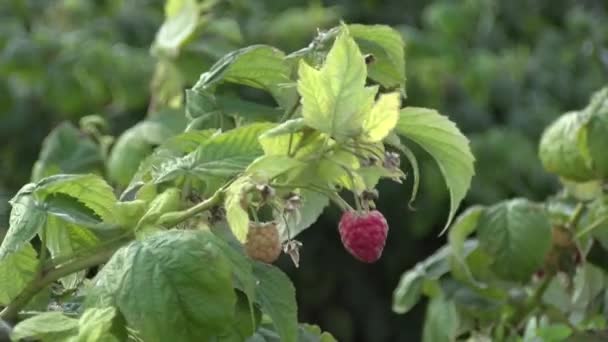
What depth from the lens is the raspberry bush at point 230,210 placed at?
3.14ft

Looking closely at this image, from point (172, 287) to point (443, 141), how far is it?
0.77ft

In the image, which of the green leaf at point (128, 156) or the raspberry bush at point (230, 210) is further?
the green leaf at point (128, 156)

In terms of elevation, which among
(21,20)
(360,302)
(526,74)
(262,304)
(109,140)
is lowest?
(360,302)

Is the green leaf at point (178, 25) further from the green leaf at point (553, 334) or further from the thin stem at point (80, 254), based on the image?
the thin stem at point (80, 254)

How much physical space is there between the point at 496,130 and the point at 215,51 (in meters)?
2.14

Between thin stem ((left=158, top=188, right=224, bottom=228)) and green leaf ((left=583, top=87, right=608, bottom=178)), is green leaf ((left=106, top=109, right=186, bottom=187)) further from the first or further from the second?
thin stem ((left=158, top=188, right=224, bottom=228))

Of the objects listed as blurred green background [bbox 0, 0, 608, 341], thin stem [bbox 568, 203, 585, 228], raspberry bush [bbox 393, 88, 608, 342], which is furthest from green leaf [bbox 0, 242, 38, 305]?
blurred green background [bbox 0, 0, 608, 341]

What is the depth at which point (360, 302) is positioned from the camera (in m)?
4.02

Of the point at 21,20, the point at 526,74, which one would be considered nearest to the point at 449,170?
the point at 21,20

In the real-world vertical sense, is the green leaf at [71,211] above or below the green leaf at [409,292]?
above

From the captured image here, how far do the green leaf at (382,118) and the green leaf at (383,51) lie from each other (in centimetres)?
20

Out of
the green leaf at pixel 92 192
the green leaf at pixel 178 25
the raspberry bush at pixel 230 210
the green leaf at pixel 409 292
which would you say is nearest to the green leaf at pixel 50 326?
the raspberry bush at pixel 230 210

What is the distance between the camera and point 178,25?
1906mm

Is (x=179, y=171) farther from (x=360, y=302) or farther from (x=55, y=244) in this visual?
(x=360, y=302)
